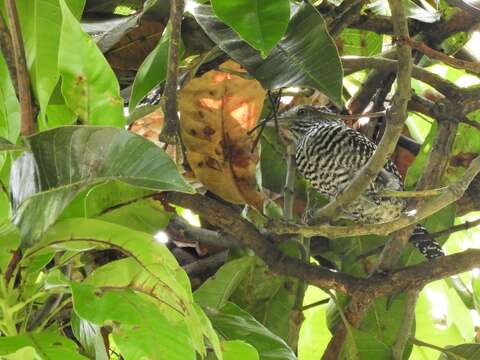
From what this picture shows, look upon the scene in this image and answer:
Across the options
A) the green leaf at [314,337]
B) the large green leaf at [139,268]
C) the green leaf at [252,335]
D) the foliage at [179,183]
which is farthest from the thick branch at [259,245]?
the large green leaf at [139,268]

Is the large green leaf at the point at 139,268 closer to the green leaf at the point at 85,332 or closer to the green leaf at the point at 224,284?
the green leaf at the point at 85,332

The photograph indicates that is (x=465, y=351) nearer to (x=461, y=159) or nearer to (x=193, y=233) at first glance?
(x=461, y=159)

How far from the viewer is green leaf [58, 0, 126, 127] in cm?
77

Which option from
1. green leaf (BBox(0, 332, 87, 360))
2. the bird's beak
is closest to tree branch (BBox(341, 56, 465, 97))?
the bird's beak

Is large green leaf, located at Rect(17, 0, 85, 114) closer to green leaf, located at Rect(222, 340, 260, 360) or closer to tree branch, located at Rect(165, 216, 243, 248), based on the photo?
green leaf, located at Rect(222, 340, 260, 360)

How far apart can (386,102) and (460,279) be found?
33 centimetres

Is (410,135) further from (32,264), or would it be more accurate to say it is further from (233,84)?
(32,264)

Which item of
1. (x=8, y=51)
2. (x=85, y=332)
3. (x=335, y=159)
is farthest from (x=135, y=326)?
(x=335, y=159)

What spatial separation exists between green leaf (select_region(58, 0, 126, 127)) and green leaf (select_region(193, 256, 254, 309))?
0.46 m

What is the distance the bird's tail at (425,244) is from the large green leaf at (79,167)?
2.32 feet

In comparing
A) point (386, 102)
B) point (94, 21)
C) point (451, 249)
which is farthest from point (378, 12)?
point (451, 249)

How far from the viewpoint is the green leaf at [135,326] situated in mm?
688

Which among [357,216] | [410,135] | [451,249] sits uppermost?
[410,135]

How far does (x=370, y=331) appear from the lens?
4.42 ft
